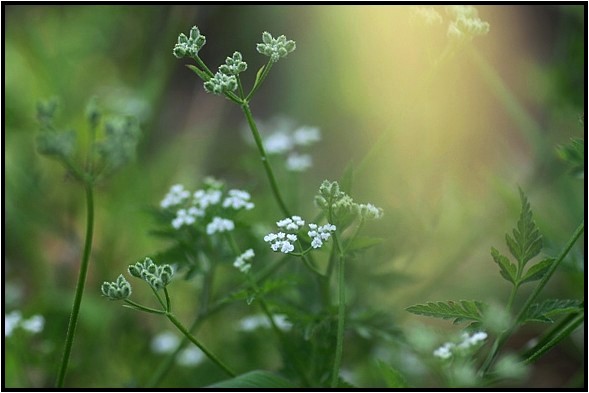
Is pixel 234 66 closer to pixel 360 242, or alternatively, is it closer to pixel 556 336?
pixel 360 242

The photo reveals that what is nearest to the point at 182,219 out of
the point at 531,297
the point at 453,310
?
the point at 453,310

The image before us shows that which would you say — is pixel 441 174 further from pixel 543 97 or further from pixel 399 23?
pixel 399 23

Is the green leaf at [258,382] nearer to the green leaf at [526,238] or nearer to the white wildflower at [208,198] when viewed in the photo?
the white wildflower at [208,198]

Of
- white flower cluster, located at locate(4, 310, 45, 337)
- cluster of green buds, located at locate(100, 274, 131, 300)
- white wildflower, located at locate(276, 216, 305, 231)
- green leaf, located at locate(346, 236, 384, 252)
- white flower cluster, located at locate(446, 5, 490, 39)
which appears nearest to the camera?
cluster of green buds, located at locate(100, 274, 131, 300)

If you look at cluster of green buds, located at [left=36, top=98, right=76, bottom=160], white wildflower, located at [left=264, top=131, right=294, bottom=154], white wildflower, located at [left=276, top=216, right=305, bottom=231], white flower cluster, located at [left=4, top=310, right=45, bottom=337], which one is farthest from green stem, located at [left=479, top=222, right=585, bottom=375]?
white flower cluster, located at [left=4, top=310, right=45, bottom=337]

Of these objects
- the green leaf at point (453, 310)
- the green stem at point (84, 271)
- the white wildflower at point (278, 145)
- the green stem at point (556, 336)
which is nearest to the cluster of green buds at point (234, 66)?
the green stem at point (84, 271)

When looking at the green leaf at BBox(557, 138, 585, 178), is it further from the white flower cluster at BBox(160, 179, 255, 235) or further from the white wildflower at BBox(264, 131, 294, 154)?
the white wildflower at BBox(264, 131, 294, 154)
